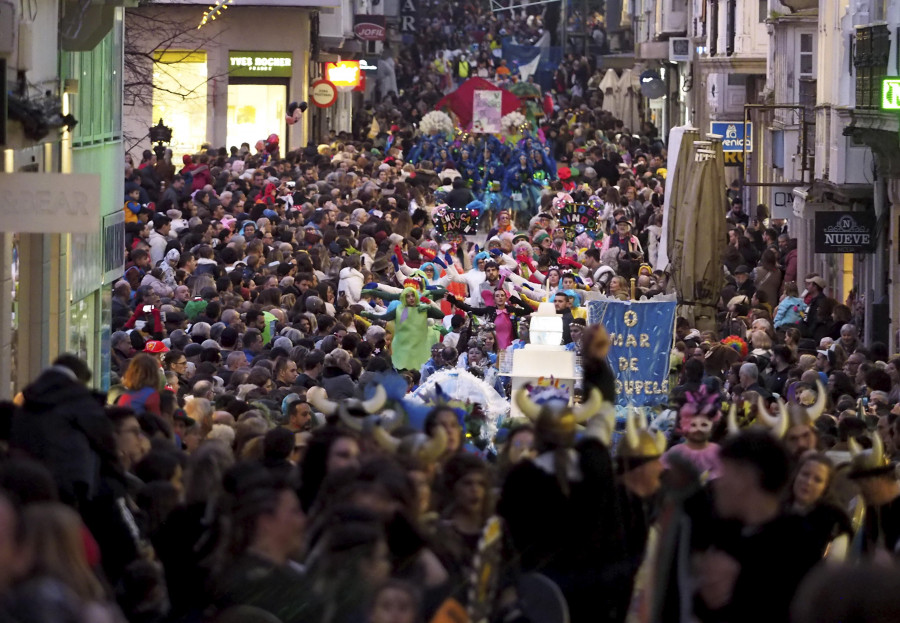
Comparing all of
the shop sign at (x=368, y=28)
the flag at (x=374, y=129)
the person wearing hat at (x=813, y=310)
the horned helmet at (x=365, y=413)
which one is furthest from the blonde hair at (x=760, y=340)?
the shop sign at (x=368, y=28)

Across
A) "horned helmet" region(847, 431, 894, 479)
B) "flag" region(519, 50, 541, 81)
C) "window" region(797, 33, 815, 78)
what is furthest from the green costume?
"flag" region(519, 50, 541, 81)

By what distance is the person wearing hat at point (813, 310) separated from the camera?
69.7 ft

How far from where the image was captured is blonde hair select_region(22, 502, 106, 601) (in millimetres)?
5652

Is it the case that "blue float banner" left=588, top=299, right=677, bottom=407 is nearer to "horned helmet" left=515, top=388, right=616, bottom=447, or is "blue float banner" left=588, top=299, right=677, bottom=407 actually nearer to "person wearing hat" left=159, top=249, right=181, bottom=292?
"person wearing hat" left=159, top=249, right=181, bottom=292

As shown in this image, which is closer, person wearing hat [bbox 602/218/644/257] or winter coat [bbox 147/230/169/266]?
→ winter coat [bbox 147/230/169/266]

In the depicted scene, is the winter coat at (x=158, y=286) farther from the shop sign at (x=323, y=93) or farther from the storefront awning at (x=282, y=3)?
the shop sign at (x=323, y=93)

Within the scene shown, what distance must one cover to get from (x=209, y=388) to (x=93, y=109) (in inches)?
249

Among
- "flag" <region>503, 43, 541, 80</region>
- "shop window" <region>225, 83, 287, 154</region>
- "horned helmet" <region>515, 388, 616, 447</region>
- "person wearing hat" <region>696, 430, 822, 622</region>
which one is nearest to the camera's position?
"person wearing hat" <region>696, 430, 822, 622</region>

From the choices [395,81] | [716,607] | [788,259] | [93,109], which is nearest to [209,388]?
[93,109]

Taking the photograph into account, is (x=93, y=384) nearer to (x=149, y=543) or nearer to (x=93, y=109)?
(x=93, y=109)

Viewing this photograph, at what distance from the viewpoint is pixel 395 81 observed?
72125 mm

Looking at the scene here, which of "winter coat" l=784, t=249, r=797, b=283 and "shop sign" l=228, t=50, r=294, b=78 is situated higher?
"shop sign" l=228, t=50, r=294, b=78

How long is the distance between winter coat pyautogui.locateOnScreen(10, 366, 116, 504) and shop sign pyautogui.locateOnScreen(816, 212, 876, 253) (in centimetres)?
1819

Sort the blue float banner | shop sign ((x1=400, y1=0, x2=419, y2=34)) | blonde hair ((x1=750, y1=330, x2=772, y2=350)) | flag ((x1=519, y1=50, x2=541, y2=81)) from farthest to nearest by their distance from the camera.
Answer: shop sign ((x1=400, y1=0, x2=419, y2=34))
flag ((x1=519, y1=50, x2=541, y2=81))
blonde hair ((x1=750, y1=330, x2=772, y2=350))
the blue float banner
